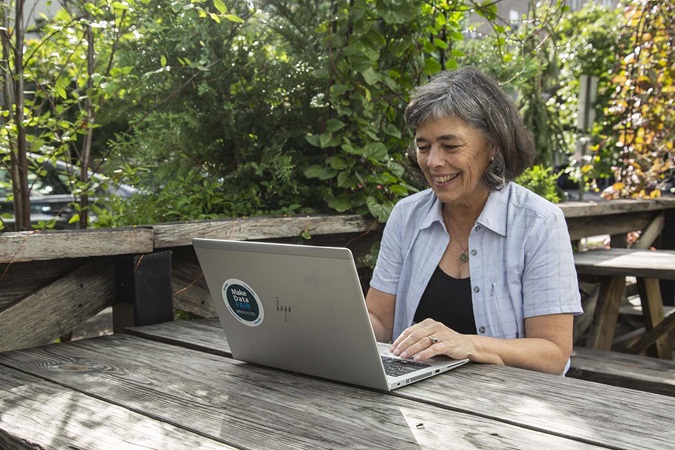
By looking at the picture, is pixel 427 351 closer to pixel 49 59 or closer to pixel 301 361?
pixel 301 361

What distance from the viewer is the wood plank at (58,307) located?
2191mm

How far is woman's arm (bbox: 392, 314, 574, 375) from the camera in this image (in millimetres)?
1877

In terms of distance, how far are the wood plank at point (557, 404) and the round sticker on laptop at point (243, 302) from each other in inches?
14.1

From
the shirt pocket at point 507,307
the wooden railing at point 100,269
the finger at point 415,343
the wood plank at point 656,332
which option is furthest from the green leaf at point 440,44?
the finger at point 415,343

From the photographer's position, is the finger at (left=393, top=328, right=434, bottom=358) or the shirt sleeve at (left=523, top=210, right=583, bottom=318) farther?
the shirt sleeve at (left=523, top=210, right=583, bottom=318)

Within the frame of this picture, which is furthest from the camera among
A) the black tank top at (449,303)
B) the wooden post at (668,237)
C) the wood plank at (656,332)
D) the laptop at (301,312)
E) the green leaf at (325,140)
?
the wooden post at (668,237)

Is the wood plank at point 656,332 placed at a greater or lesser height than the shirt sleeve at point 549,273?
lesser

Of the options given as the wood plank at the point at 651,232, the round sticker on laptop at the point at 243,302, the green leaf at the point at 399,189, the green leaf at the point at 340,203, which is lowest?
the wood plank at the point at 651,232

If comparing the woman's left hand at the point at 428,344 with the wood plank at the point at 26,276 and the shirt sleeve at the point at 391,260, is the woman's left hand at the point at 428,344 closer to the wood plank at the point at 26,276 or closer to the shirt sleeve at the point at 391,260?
the shirt sleeve at the point at 391,260

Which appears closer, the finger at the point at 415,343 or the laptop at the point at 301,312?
the laptop at the point at 301,312

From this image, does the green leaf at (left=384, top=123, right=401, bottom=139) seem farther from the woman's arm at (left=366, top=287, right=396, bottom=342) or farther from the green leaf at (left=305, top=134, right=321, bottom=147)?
the woman's arm at (left=366, top=287, right=396, bottom=342)

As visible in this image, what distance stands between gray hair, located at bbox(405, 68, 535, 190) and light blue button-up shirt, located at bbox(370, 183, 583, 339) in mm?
86

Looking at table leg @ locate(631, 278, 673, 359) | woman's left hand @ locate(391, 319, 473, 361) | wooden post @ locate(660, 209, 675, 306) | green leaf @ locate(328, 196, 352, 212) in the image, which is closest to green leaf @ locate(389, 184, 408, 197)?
green leaf @ locate(328, 196, 352, 212)

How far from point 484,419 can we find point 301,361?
0.48 meters
